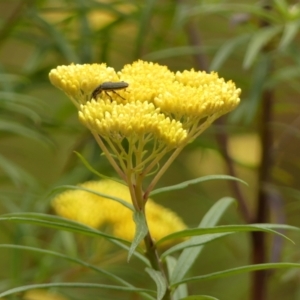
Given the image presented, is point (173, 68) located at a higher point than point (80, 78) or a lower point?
higher

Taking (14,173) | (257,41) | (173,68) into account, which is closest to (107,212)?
(14,173)

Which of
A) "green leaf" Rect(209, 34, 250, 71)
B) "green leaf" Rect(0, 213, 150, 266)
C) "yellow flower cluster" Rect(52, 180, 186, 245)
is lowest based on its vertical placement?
"green leaf" Rect(0, 213, 150, 266)

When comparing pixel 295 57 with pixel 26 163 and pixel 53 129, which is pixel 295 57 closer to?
pixel 53 129

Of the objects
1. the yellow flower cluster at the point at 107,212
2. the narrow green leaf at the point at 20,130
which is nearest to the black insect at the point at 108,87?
the yellow flower cluster at the point at 107,212

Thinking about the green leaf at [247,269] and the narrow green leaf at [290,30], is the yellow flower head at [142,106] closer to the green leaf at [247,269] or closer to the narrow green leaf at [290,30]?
the green leaf at [247,269]

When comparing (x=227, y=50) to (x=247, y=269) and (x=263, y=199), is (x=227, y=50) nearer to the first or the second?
(x=263, y=199)

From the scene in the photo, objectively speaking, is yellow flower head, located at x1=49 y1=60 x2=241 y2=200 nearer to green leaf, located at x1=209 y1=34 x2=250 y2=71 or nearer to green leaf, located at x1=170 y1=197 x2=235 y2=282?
green leaf, located at x1=170 y1=197 x2=235 y2=282

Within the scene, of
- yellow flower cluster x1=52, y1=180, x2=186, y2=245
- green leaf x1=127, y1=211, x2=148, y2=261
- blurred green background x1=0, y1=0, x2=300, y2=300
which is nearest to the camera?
green leaf x1=127, y1=211, x2=148, y2=261

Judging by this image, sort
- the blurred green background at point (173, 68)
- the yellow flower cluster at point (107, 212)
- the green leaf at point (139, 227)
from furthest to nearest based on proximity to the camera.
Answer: the blurred green background at point (173, 68) → the yellow flower cluster at point (107, 212) → the green leaf at point (139, 227)

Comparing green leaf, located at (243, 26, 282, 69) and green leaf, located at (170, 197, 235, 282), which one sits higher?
green leaf, located at (243, 26, 282, 69)

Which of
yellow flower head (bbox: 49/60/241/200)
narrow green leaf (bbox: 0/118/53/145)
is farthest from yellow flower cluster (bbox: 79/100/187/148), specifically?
narrow green leaf (bbox: 0/118/53/145)
